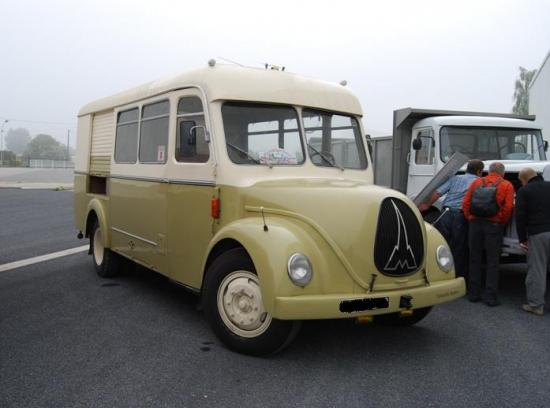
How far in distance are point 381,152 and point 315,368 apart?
735cm

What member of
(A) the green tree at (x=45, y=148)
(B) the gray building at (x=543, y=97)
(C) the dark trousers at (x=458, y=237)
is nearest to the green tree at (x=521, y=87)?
(B) the gray building at (x=543, y=97)

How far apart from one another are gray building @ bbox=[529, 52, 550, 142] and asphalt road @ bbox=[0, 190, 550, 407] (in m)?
15.4

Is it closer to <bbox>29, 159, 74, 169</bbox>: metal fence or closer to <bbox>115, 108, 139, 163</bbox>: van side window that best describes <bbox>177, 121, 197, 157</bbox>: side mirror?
<bbox>115, 108, 139, 163</bbox>: van side window

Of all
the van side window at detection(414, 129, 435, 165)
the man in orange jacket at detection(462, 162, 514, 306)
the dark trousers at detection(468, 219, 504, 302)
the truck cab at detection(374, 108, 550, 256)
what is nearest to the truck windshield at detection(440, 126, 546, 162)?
the truck cab at detection(374, 108, 550, 256)

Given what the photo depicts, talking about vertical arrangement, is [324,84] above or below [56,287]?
above

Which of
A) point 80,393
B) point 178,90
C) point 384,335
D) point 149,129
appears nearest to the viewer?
point 80,393

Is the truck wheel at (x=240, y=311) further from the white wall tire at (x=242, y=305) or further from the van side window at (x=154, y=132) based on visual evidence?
the van side window at (x=154, y=132)

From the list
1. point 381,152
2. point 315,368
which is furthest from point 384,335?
point 381,152

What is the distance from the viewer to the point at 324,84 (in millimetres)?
6125

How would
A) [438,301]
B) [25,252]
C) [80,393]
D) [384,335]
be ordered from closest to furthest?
[80,393] < [438,301] < [384,335] < [25,252]

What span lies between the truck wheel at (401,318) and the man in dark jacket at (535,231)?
70.0 inches

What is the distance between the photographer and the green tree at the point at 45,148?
143m

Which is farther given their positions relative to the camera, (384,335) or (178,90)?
(178,90)

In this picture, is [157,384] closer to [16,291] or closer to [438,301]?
[438,301]
